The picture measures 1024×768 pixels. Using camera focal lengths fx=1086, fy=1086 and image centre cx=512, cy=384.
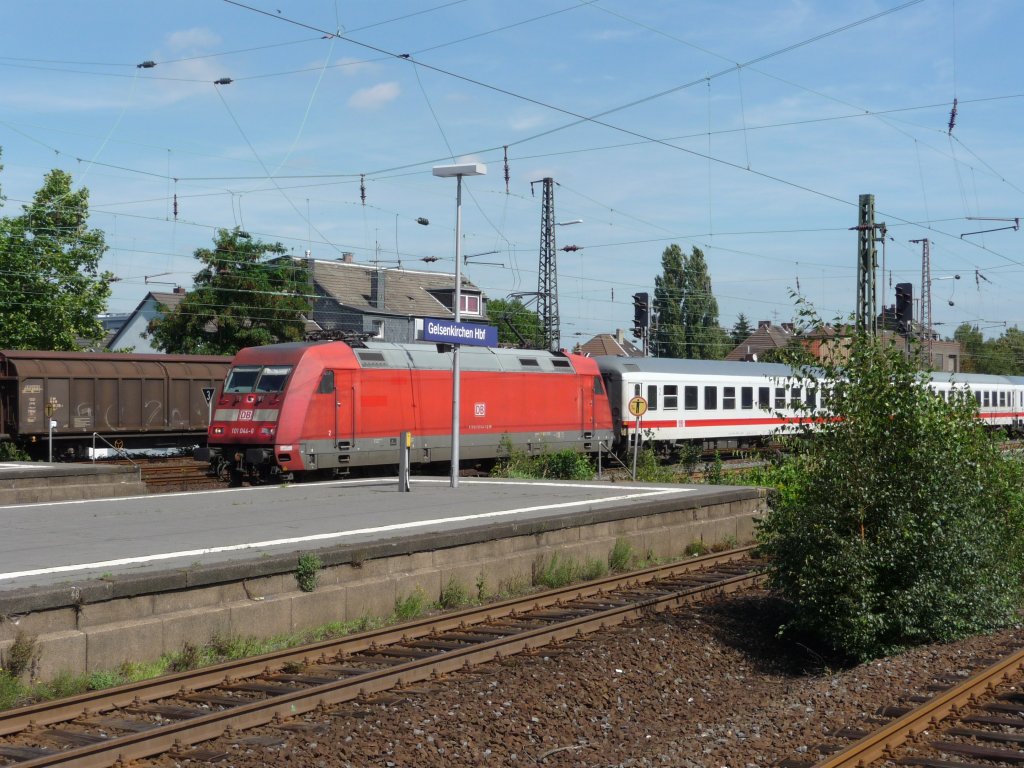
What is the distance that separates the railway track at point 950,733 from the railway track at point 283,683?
11.3 ft

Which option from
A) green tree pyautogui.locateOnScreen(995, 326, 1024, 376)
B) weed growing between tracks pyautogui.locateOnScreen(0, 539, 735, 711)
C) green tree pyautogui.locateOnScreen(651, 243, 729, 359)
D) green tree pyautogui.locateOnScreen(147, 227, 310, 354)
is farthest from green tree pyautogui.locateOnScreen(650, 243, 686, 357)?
weed growing between tracks pyautogui.locateOnScreen(0, 539, 735, 711)

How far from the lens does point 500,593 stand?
13227 millimetres

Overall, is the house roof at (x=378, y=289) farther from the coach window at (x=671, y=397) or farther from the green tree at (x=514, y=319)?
the coach window at (x=671, y=397)

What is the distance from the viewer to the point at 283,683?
8836mm

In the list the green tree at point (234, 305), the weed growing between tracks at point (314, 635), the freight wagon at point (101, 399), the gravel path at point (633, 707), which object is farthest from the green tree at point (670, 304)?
the gravel path at point (633, 707)

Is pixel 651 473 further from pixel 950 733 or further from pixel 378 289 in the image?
pixel 378 289

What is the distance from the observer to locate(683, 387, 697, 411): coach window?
31531 mm

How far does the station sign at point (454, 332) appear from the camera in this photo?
56.1 ft

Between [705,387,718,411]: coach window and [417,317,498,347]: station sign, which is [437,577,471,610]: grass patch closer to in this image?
[417,317,498,347]: station sign

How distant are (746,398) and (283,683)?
26710 millimetres

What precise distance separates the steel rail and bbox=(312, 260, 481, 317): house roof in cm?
5281

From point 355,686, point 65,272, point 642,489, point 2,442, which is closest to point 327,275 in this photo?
point 65,272

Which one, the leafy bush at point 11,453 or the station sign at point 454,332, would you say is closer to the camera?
the station sign at point 454,332

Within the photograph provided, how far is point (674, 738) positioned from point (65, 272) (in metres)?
33.5
